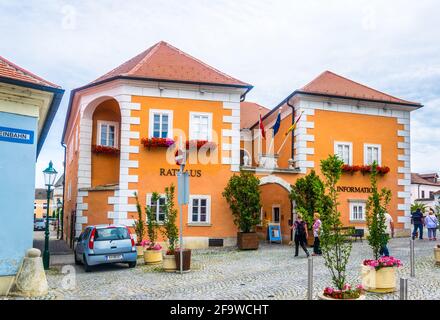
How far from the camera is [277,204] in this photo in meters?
25.8

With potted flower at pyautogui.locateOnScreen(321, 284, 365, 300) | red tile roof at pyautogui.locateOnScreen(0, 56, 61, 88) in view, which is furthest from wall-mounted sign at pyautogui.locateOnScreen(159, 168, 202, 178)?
Result: potted flower at pyautogui.locateOnScreen(321, 284, 365, 300)

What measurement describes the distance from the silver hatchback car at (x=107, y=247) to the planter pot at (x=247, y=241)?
5.64 metres

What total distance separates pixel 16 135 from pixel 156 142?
9.95 m

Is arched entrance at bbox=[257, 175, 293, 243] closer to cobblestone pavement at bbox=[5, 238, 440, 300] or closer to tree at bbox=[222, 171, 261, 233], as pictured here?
tree at bbox=[222, 171, 261, 233]

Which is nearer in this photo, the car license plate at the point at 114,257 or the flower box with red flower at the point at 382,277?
the flower box with red flower at the point at 382,277

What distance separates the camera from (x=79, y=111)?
78.4ft

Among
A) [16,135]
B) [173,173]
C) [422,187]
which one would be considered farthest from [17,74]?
[422,187]

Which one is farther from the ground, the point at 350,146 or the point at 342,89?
the point at 342,89

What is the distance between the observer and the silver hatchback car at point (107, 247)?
15078mm

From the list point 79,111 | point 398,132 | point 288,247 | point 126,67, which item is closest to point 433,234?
point 398,132

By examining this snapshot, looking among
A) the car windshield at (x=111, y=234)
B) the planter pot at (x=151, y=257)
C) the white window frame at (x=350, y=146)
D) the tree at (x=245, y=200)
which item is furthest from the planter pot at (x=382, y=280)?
the white window frame at (x=350, y=146)

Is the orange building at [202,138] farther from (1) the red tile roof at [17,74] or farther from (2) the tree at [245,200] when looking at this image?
(1) the red tile roof at [17,74]

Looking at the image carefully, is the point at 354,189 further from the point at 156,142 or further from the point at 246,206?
the point at 156,142

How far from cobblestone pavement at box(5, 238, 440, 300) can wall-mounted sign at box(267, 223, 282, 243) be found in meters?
4.93
